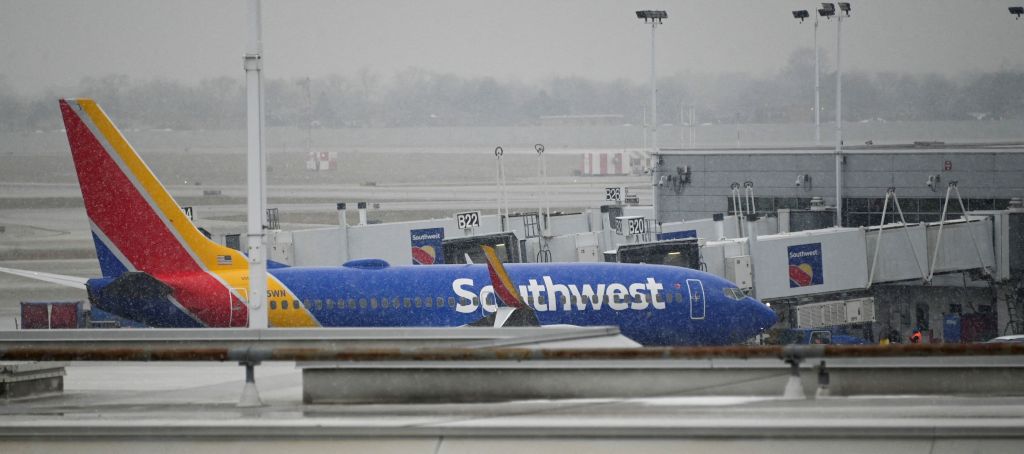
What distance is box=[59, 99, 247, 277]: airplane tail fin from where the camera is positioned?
23234 mm

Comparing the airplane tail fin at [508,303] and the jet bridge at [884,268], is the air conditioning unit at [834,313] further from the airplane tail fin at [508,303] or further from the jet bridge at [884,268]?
the airplane tail fin at [508,303]

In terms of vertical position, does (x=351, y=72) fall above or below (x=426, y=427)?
above

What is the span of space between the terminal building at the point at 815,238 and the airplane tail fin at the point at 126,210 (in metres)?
9.46

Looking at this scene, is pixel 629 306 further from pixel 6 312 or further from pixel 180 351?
pixel 6 312

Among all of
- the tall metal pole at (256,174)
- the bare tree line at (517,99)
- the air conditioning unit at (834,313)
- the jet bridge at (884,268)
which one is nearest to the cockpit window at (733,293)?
the jet bridge at (884,268)

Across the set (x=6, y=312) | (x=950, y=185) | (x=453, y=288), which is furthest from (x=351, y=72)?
(x=453, y=288)

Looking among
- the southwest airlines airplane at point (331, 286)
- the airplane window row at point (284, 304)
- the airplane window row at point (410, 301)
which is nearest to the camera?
the southwest airlines airplane at point (331, 286)

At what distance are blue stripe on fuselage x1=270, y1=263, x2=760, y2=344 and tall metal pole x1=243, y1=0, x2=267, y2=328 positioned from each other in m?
11.8

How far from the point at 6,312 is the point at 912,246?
3133 centimetres

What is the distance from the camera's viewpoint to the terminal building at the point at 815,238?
3253cm

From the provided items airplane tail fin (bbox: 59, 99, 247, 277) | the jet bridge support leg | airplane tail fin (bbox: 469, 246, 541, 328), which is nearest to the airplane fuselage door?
airplane tail fin (bbox: 469, 246, 541, 328)

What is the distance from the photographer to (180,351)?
27.6 ft

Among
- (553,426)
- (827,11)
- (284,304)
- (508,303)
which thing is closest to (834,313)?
(508,303)

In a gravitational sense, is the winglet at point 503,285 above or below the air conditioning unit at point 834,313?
above
